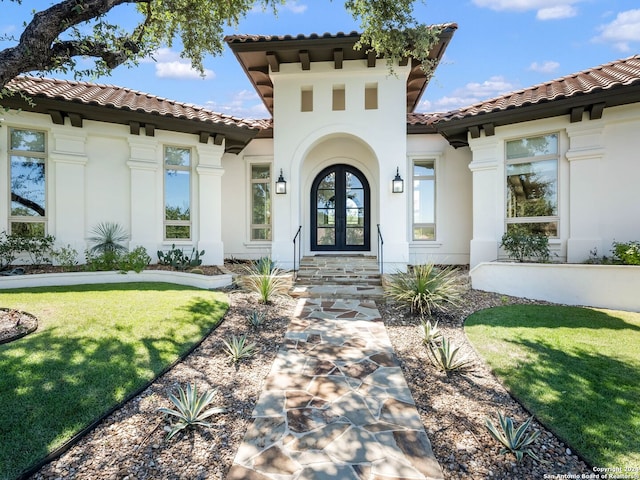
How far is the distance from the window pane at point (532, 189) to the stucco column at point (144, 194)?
32.8 ft

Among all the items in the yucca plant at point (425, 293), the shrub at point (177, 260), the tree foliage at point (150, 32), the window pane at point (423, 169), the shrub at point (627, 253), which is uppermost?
the tree foliage at point (150, 32)

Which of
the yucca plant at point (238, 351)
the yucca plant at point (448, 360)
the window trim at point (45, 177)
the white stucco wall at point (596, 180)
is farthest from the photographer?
the window trim at point (45, 177)

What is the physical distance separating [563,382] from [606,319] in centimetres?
314

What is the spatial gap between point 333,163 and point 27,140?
8.24m

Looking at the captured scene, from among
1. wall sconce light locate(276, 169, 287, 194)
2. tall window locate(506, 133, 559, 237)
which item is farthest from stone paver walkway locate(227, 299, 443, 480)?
tall window locate(506, 133, 559, 237)

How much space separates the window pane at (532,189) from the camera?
7910mm

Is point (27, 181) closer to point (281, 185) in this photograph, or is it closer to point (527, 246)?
point (281, 185)

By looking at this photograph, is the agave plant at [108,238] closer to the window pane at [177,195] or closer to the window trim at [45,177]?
the window trim at [45,177]

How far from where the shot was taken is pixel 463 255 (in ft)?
32.3

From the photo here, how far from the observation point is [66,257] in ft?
25.4

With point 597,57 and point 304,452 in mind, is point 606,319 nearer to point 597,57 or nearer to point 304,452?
point 304,452

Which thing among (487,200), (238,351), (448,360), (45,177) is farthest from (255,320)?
(45,177)

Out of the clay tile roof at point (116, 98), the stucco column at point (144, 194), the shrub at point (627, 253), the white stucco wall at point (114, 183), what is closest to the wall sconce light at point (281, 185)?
the clay tile roof at point (116, 98)

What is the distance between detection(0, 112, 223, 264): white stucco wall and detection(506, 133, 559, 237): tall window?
27.8 ft
